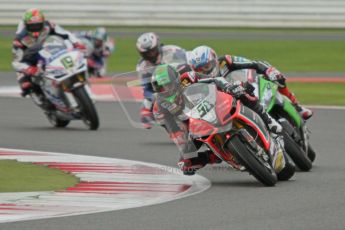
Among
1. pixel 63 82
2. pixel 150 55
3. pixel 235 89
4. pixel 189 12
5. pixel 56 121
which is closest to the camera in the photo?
pixel 235 89

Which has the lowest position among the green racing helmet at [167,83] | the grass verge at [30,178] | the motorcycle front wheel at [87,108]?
the motorcycle front wheel at [87,108]

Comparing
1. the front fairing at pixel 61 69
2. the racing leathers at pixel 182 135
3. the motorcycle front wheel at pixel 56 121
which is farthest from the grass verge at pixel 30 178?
the motorcycle front wheel at pixel 56 121

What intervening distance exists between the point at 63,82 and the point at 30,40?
0.93 metres

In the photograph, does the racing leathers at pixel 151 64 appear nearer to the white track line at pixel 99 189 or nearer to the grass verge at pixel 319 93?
the white track line at pixel 99 189

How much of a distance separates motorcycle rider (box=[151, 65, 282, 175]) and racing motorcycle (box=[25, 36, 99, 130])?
5420 mm

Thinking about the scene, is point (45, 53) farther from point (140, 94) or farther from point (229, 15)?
point (229, 15)

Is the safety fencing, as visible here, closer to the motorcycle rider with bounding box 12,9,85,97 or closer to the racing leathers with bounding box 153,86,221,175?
the motorcycle rider with bounding box 12,9,85,97

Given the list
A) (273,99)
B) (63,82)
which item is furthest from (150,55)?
(273,99)

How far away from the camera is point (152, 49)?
15.1 metres

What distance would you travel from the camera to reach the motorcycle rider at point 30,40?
1705 centimetres

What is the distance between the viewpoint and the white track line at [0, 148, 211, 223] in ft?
30.2

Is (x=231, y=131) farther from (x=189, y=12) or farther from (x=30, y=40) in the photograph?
(x=189, y=12)

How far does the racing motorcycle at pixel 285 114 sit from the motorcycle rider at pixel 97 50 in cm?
1442

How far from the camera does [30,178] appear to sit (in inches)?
447
